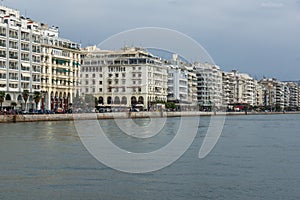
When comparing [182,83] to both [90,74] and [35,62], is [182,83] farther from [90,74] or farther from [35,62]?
[35,62]

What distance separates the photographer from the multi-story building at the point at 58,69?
93.4 metres

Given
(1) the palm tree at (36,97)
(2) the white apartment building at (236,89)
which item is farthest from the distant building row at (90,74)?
(2) the white apartment building at (236,89)

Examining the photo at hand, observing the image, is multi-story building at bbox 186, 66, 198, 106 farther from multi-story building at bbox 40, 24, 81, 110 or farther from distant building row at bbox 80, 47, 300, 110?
multi-story building at bbox 40, 24, 81, 110

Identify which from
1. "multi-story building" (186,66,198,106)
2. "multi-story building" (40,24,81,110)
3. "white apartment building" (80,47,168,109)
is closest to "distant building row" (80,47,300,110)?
"white apartment building" (80,47,168,109)

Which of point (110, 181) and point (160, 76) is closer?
point (110, 181)

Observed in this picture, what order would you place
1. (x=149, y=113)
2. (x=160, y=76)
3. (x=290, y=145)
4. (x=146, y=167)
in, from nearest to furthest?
1. (x=146, y=167)
2. (x=290, y=145)
3. (x=149, y=113)
4. (x=160, y=76)

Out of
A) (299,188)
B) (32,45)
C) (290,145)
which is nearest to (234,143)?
(290,145)

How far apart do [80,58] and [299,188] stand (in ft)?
293

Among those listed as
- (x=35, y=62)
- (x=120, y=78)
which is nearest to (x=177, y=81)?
(x=120, y=78)

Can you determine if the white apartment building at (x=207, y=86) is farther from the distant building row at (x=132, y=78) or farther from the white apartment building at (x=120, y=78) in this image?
the white apartment building at (x=120, y=78)

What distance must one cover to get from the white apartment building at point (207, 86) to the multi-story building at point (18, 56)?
72.2 m

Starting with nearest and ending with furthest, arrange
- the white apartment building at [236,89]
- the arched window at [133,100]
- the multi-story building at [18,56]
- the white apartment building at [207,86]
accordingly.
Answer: the multi-story building at [18,56]
the arched window at [133,100]
the white apartment building at [207,86]
the white apartment building at [236,89]

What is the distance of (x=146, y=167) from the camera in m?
24.3

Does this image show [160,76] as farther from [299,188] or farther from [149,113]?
[299,188]
